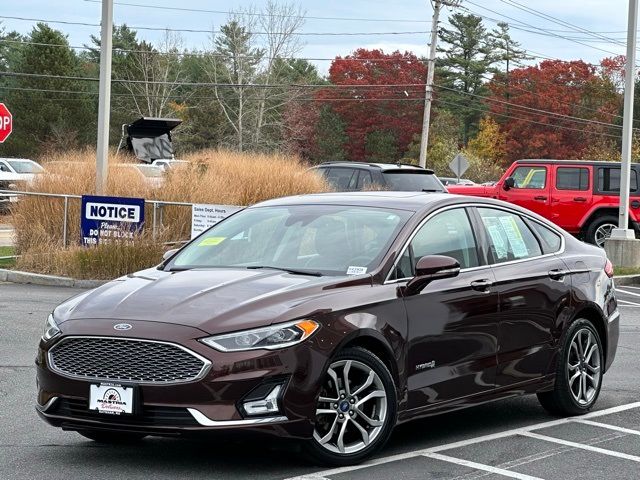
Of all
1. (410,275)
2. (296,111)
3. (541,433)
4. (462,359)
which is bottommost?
(541,433)

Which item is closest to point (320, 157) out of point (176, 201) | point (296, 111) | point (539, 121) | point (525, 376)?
point (296, 111)

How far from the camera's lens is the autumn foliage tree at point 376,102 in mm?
83625

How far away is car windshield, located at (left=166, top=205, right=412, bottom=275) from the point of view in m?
7.29

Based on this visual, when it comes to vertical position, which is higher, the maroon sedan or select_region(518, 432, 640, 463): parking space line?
the maroon sedan

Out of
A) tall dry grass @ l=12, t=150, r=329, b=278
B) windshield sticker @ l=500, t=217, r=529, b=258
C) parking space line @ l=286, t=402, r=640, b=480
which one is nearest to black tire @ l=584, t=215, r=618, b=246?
tall dry grass @ l=12, t=150, r=329, b=278

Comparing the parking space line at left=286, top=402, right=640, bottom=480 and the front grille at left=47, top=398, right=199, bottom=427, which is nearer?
the front grille at left=47, top=398, right=199, bottom=427

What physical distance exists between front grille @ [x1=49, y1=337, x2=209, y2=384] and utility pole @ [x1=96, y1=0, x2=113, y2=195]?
48.4 feet

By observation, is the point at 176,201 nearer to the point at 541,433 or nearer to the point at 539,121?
the point at 541,433

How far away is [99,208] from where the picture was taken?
1939 cm

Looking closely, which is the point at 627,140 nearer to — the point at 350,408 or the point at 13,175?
the point at 350,408

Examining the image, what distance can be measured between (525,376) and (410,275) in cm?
128

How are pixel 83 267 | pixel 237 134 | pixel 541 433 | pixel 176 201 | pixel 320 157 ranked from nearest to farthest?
pixel 541 433 → pixel 83 267 → pixel 176 201 → pixel 237 134 → pixel 320 157

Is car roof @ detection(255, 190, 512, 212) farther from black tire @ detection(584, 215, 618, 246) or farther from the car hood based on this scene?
black tire @ detection(584, 215, 618, 246)

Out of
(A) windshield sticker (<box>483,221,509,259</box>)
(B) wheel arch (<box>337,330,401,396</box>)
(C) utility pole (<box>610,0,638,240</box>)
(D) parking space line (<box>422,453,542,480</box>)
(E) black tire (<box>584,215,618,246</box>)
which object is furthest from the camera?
(E) black tire (<box>584,215,618,246</box>)
